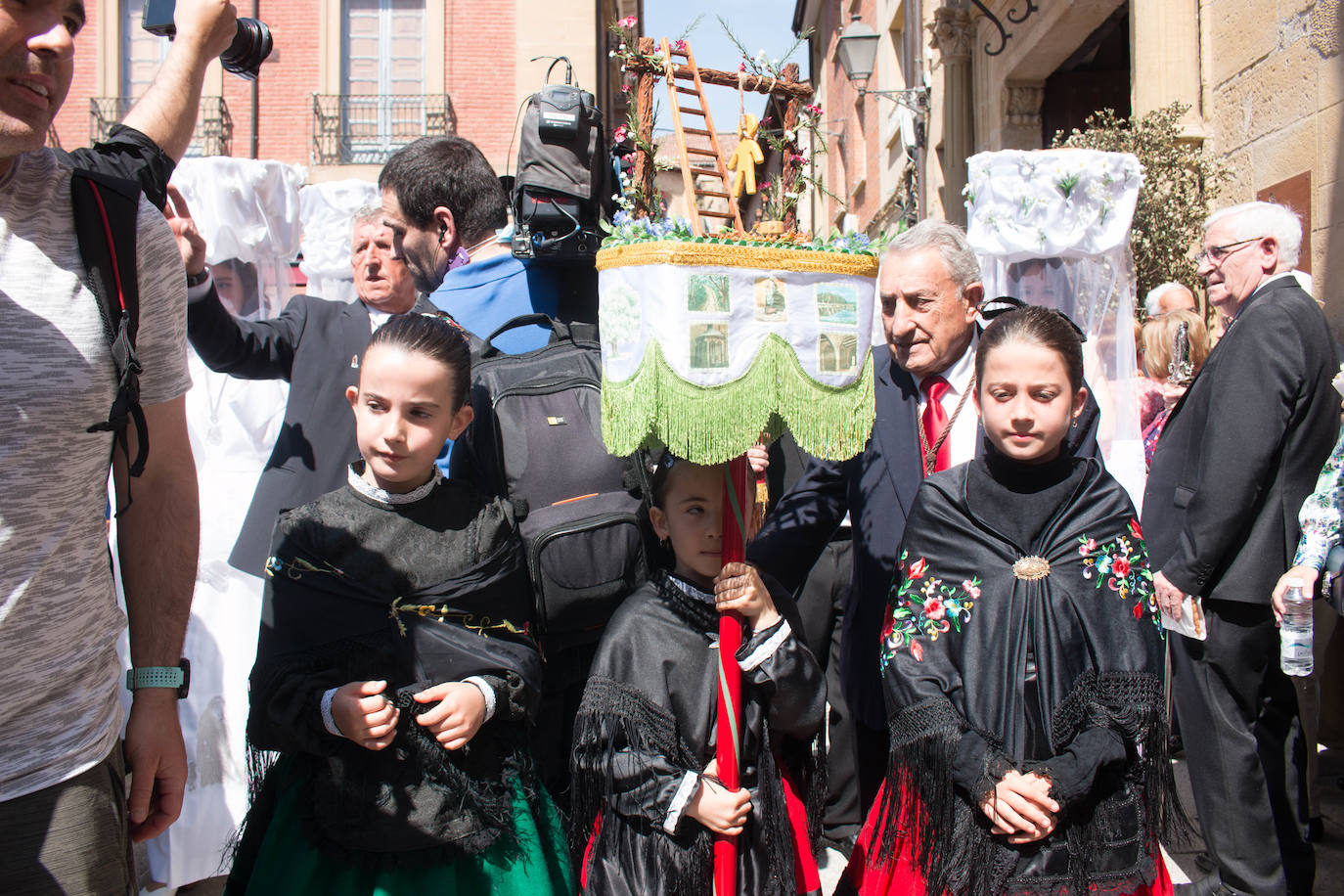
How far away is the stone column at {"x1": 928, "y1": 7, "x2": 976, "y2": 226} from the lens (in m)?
11.3

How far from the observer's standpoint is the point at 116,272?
5.49 ft

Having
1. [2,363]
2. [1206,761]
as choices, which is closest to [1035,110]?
[1206,761]

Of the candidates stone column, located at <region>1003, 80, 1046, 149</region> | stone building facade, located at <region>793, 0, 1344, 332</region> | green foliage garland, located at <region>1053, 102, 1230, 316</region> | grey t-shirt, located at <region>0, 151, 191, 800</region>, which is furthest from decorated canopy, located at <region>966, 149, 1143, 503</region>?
stone column, located at <region>1003, 80, 1046, 149</region>

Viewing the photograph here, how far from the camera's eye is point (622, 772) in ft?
6.79

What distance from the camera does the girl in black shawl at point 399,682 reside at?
2096 millimetres

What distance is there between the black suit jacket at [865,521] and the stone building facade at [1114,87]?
816mm

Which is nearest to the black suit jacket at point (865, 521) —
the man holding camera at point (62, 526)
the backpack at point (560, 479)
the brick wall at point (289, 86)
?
the backpack at point (560, 479)

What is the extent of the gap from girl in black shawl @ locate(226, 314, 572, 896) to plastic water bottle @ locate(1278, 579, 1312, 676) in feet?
7.24

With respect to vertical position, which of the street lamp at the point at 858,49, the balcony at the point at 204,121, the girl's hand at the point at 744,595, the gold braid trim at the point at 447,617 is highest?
the balcony at the point at 204,121

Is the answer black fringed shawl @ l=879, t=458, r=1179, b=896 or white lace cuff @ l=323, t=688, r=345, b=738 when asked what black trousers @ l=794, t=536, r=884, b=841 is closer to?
black fringed shawl @ l=879, t=458, r=1179, b=896

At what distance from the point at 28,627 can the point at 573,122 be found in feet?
6.47

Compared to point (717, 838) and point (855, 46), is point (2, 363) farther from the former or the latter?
point (855, 46)

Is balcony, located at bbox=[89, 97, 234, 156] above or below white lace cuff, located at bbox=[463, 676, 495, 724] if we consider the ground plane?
Answer: above

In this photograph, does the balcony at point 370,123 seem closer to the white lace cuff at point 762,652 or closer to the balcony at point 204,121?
the balcony at point 204,121
